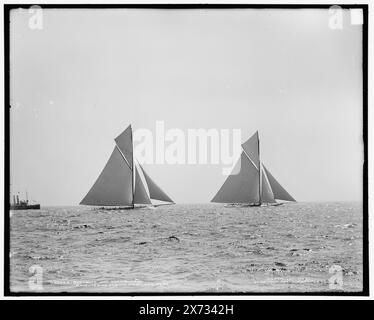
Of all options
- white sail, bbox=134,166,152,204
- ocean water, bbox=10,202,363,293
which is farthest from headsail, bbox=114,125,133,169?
ocean water, bbox=10,202,363,293

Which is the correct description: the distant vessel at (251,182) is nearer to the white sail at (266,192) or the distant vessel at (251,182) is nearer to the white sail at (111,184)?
the white sail at (266,192)

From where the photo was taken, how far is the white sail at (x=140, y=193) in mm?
5916

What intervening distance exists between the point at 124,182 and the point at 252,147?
1183 mm

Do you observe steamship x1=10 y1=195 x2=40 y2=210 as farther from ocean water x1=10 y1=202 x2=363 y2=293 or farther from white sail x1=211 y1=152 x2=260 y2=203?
white sail x1=211 y1=152 x2=260 y2=203

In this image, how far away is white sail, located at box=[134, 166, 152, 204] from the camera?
5.92m

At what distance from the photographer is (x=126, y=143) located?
5875 millimetres

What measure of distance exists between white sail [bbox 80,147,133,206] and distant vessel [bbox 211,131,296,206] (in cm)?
80

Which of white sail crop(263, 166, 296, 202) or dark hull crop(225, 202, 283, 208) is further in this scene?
white sail crop(263, 166, 296, 202)

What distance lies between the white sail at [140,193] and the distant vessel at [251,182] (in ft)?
1.83

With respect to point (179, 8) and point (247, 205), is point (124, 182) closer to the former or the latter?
point (247, 205)

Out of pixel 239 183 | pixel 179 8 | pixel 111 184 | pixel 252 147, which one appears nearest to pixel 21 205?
pixel 111 184

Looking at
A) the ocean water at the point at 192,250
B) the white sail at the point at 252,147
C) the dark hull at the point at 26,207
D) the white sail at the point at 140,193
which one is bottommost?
the ocean water at the point at 192,250

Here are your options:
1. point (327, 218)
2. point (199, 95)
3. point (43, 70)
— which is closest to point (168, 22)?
point (199, 95)

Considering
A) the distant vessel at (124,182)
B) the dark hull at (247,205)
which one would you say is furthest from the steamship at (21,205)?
the dark hull at (247,205)
